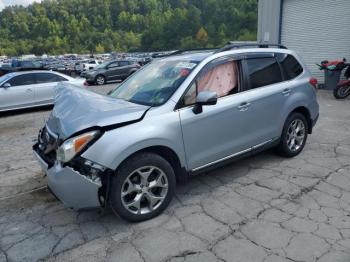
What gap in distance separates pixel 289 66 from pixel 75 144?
11.2ft

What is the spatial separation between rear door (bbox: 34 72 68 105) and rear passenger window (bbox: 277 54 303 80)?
26.3 feet

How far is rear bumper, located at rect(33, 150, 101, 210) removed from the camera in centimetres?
304

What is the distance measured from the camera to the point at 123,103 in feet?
12.2

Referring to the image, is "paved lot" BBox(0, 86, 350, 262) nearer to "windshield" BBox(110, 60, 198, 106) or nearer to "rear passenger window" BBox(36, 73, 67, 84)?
"windshield" BBox(110, 60, 198, 106)

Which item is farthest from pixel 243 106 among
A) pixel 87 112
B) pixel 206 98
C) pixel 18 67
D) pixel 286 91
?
pixel 18 67

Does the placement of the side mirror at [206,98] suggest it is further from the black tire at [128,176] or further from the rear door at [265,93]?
the rear door at [265,93]

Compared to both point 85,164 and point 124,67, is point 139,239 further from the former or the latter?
point 124,67

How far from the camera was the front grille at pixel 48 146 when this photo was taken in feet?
11.1

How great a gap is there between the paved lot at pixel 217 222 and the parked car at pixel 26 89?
5.99m

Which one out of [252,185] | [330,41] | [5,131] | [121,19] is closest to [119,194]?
[252,185]

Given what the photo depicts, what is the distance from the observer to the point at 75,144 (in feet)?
10.0

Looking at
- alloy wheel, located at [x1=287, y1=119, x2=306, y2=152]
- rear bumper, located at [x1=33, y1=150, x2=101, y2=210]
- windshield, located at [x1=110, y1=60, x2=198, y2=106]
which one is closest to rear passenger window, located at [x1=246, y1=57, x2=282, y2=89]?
alloy wheel, located at [x1=287, y1=119, x2=306, y2=152]

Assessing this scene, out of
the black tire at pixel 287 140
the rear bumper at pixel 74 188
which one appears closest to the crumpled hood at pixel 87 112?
the rear bumper at pixel 74 188

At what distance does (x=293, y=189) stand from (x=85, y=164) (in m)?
2.50
